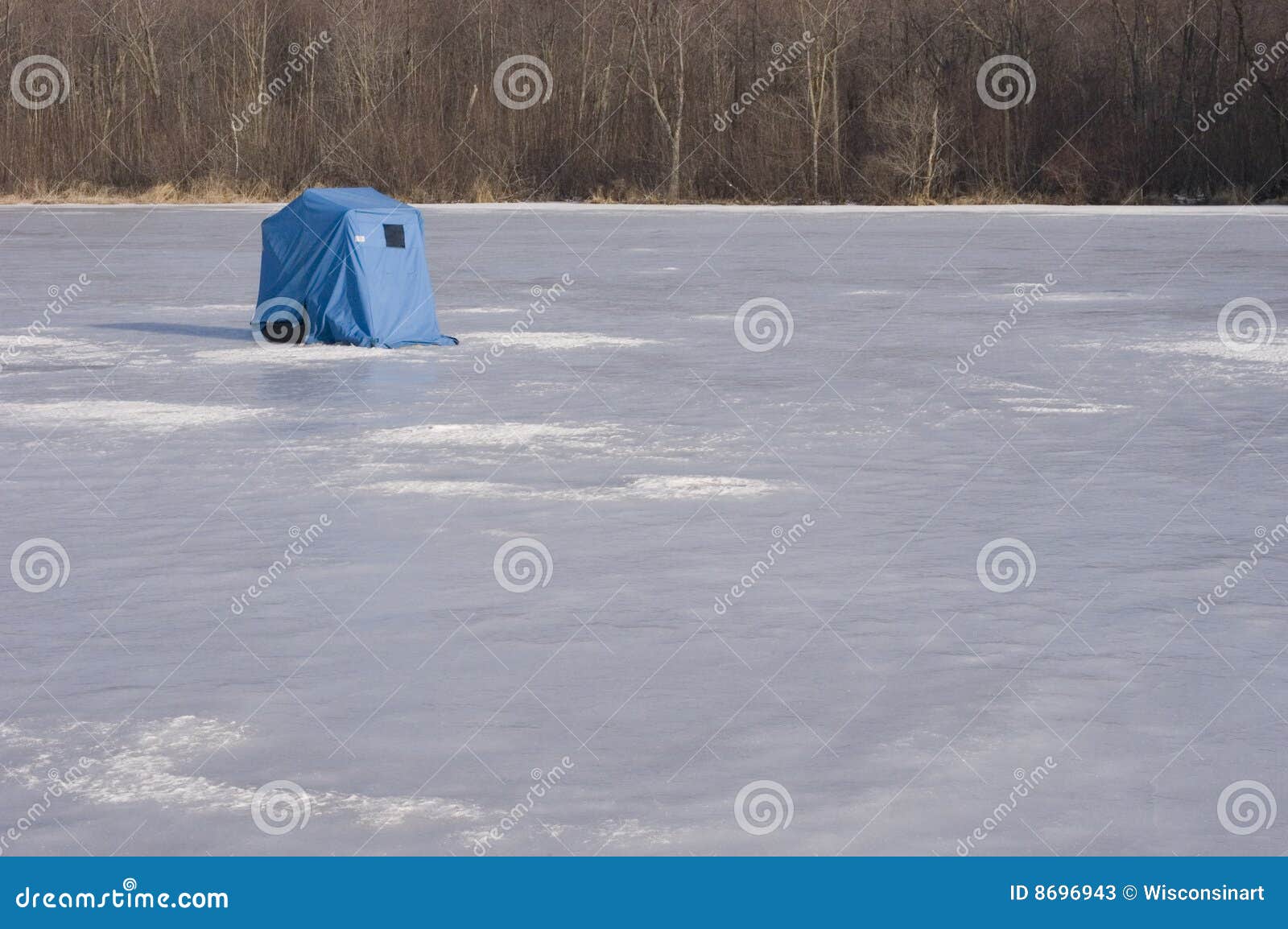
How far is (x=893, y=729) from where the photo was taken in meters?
5.28

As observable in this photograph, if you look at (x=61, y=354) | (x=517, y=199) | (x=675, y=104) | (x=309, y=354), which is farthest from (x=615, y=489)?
(x=675, y=104)

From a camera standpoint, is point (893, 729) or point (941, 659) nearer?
point (893, 729)

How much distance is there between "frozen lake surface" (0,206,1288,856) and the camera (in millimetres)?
4715

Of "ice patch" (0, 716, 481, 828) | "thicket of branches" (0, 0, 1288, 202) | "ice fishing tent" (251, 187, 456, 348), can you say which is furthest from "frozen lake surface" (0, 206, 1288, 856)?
"thicket of branches" (0, 0, 1288, 202)

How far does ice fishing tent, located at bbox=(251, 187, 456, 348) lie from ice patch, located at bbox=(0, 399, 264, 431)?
10.2 feet

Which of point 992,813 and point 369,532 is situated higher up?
point 992,813

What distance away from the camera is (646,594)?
6828 millimetres

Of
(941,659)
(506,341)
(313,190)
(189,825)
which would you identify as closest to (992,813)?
(941,659)

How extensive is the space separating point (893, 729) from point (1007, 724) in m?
0.36

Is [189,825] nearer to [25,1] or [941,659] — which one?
[941,659]

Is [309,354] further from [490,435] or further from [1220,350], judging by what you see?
[1220,350]

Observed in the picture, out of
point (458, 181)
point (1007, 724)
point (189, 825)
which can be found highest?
point (1007, 724)

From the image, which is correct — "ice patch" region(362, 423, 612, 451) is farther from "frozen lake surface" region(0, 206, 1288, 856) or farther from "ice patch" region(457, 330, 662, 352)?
"ice patch" region(457, 330, 662, 352)

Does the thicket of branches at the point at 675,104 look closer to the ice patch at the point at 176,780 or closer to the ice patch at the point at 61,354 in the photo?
the ice patch at the point at 61,354
